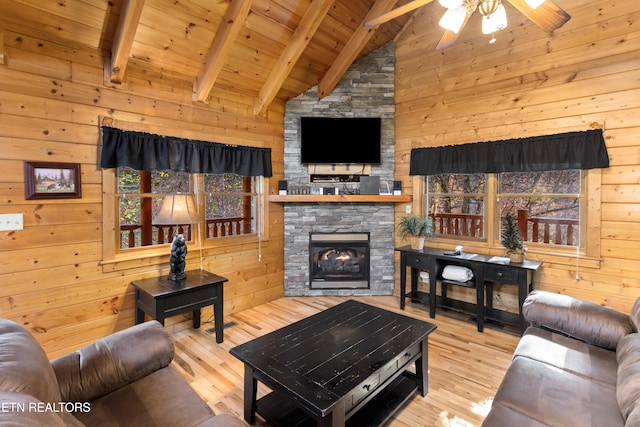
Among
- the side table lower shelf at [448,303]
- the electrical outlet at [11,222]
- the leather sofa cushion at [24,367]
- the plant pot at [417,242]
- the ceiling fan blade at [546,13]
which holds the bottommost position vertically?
the side table lower shelf at [448,303]

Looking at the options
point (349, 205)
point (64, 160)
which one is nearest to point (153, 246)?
point (64, 160)

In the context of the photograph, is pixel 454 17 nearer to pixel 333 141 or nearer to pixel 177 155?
pixel 333 141

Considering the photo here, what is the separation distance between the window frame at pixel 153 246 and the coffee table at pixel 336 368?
1.83m

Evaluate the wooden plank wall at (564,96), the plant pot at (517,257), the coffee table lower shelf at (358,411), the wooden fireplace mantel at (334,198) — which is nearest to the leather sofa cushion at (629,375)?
the coffee table lower shelf at (358,411)

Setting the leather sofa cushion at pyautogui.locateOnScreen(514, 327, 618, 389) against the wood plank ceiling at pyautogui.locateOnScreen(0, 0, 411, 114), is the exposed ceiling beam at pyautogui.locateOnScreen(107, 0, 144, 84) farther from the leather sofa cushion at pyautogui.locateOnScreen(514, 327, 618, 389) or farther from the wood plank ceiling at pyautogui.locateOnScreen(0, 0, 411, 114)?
the leather sofa cushion at pyautogui.locateOnScreen(514, 327, 618, 389)

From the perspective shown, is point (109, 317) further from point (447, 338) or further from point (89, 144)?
point (447, 338)

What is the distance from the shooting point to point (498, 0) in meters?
1.93

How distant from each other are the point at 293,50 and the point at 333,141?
1324 mm

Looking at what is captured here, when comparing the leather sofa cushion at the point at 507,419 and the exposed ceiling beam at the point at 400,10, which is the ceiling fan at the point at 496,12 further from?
the leather sofa cushion at the point at 507,419

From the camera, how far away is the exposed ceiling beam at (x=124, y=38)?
2.62 m

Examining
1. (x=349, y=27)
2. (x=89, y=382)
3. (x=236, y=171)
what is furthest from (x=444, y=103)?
(x=89, y=382)

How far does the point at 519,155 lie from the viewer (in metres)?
3.64

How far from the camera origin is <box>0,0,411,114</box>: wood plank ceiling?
266 centimetres

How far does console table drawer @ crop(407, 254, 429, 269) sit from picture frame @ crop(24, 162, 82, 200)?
3703mm
